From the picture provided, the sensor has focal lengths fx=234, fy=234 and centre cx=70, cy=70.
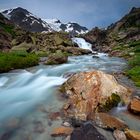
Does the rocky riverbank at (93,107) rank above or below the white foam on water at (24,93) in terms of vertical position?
above

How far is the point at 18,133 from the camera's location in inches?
363

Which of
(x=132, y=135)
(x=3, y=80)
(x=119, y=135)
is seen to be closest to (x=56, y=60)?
(x=3, y=80)

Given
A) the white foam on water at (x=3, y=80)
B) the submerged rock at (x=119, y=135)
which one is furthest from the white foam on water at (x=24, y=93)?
the submerged rock at (x=119, y=135)

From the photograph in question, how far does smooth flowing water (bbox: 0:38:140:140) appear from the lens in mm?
9367

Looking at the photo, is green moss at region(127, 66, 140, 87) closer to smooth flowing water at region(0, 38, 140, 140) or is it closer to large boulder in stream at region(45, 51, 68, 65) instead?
smooth flowing water at region(0, 38, 140, 140)

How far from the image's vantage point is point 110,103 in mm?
11641

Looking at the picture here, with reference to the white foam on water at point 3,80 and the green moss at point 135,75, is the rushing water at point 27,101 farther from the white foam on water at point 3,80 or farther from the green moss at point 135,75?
the green moss at point 135,75

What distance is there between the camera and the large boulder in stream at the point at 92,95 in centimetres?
1095

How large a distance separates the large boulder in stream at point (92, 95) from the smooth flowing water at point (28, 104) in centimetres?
83

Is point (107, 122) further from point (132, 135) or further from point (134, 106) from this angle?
point (134, 106)

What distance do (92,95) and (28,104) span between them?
3.71m

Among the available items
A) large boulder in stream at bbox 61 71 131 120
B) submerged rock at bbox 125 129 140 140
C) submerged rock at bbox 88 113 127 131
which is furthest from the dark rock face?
large boulder in stream at bbox 61 71 131 120

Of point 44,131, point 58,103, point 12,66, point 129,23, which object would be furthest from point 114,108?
point 129,23

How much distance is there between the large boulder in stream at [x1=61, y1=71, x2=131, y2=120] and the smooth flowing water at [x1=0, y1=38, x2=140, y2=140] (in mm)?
831
